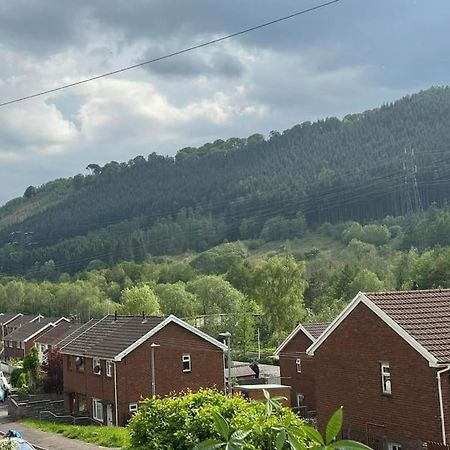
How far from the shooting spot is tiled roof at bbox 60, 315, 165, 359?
38844 mm

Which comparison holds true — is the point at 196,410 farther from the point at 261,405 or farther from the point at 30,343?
the point at 30,343

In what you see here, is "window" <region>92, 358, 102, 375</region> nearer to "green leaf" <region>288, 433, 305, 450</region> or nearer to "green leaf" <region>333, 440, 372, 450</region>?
"green leaf" <region>288, 433, 305, 450</region>

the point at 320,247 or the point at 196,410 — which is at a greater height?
the point at 320,247

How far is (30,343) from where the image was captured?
8288 centimetres

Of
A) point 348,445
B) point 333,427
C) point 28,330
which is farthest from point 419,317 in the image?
point 28,330

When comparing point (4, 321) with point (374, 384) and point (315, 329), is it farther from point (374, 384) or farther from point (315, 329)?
point (374, 384)

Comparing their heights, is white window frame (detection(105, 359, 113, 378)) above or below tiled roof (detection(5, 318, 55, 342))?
below

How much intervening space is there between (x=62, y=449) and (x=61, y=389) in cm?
1736

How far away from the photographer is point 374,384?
23672 mm

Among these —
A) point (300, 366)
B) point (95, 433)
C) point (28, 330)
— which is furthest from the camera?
point (28, 330)

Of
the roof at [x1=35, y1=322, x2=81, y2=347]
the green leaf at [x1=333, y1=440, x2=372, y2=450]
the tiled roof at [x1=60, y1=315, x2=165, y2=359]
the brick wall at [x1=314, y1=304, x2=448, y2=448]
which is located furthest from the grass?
the roof at [x1=35, y1=322, x2=81, y2=347]

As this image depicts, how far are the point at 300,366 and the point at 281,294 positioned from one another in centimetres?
3623

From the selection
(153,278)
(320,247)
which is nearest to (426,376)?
(153,278)

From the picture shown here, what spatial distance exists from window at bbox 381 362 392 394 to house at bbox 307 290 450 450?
32 mm
